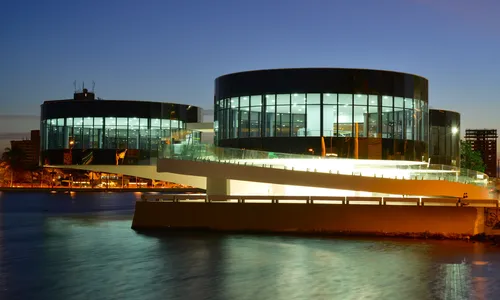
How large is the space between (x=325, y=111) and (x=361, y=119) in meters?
2.35

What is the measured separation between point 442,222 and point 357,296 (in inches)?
689

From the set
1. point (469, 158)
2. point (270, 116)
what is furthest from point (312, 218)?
point (469, 158)

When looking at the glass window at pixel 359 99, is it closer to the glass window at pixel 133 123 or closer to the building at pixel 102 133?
the building at pixel 102 133

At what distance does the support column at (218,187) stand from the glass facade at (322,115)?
3652mm

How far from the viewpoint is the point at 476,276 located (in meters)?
26.2

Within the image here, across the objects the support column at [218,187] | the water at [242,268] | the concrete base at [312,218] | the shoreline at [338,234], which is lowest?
the water at [242,268]

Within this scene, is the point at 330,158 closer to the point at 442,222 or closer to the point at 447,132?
the point at 442,222

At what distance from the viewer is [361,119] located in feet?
163

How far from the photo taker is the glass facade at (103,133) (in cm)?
7912

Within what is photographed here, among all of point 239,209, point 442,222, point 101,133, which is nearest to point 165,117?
point 101,133

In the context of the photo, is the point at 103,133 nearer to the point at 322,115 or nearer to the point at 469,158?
the point at 322,115

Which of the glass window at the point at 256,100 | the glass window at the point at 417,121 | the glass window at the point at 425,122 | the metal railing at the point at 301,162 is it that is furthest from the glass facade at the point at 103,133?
the glass window at the point at 417,121

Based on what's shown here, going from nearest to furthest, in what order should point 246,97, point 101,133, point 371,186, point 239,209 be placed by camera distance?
point 239,209, point 371,186, point 246,97, point 101,133

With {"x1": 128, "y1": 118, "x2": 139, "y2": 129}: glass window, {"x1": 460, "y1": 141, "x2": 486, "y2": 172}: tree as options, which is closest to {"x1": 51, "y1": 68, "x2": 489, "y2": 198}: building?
{"x1": 128, "y1": 118, "x2": 139, "y2": 129}: glass window
